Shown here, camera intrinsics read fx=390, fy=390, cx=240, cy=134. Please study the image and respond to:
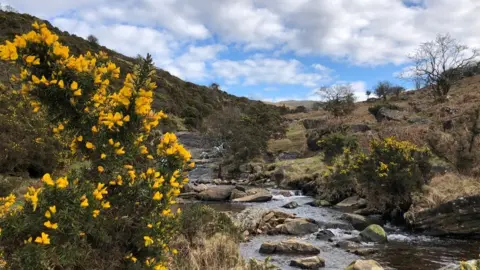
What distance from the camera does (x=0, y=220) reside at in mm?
3873

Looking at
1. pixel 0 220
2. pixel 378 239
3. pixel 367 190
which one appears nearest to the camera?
pixel 0 220

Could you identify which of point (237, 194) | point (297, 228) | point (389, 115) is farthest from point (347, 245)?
point (389, 115)

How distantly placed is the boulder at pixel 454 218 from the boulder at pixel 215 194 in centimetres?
1296

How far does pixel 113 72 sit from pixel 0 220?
1.88m

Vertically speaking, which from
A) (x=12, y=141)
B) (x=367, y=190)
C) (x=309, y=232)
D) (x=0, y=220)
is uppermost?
(x=12, y=141)

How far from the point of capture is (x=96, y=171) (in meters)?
4.19

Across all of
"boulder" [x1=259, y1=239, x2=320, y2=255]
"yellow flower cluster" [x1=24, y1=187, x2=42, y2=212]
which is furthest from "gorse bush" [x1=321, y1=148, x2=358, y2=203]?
"yellow flower cluster" [x1=24, y1=187, x2=42, y2=212]

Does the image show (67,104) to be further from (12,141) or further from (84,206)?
(12,141)

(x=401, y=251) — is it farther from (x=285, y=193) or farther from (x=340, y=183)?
(x=285, y=193)

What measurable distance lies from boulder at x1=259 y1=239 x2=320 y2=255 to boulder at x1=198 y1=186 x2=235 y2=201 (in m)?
12.1

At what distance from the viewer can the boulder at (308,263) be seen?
11.6 meters

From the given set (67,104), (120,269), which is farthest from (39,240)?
(67,104)

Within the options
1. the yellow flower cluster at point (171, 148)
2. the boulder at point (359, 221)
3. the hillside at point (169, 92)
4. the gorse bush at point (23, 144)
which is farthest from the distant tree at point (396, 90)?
the yellow flower cluster at point (171, 148)

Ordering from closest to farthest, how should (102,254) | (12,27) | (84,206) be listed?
(84,206) < (102,254) < (12,27)
